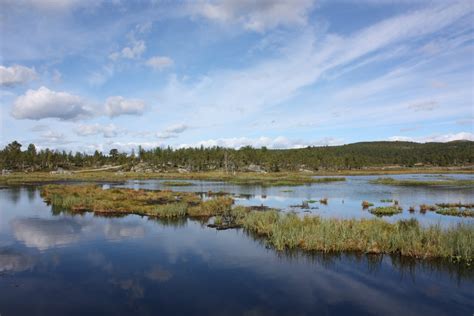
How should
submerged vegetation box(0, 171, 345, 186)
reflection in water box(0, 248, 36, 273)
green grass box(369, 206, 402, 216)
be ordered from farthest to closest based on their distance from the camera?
submerged vegetation box(0, 171, 345, 186) < green grass box(369, 206, 402, 216) < reflection in water box(0, 248, 36, 273)

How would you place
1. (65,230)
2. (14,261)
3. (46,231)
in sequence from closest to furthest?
(14,261) < (46,231) < (65,230)

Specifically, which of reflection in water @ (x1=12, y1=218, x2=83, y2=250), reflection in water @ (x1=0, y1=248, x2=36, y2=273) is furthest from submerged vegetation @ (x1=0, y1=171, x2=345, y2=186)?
reflection in water @ (x1=0, y1=248, x2=36, y2=273)

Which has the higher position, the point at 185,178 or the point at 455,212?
the point at 455,212

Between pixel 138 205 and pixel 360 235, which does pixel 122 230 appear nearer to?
pixel 138 205

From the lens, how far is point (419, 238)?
67.3 ft

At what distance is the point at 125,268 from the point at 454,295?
1613 centimetres

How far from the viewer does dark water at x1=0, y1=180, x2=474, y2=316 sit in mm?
13992

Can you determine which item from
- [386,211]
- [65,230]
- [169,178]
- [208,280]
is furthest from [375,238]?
[169,178]

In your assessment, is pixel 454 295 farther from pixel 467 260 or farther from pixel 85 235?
pixel 85 235

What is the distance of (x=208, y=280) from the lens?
17078mm

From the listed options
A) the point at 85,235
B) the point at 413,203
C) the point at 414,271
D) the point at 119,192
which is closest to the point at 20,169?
the point at 119,192

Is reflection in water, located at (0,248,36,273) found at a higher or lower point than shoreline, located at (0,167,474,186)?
lower

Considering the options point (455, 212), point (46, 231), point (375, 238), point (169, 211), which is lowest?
point (46, 231)

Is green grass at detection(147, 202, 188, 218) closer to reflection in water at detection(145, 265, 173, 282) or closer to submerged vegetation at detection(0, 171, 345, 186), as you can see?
reflection in water at detection(145, 265, 173, 282)
